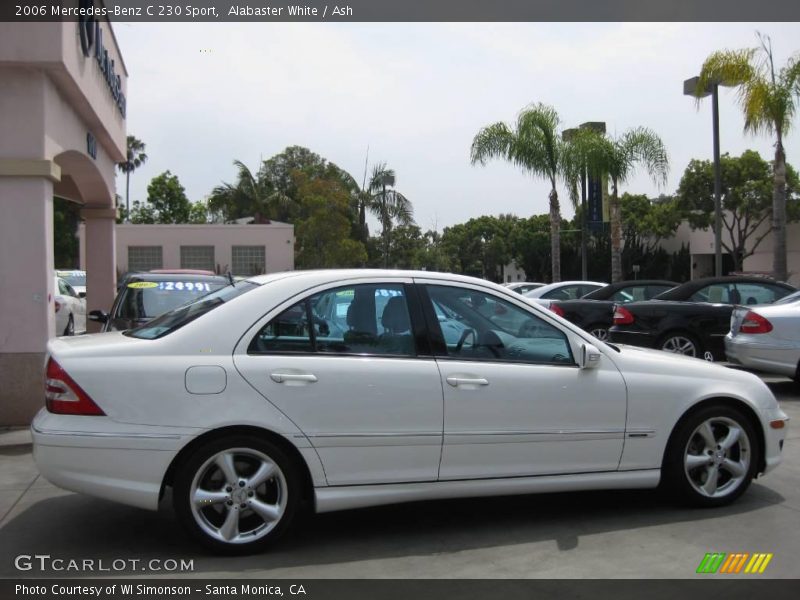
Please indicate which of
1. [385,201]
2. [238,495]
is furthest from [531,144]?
[238,495]

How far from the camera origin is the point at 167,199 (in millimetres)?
61312

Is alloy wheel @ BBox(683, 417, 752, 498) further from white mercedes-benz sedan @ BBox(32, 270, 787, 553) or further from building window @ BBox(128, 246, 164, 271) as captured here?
building window @ BBox(128, 246, 164, 271)

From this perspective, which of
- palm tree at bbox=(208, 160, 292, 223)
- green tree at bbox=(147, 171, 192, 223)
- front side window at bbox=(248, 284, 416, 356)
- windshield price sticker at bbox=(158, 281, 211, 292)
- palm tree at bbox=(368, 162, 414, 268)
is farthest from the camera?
green tree at bbox=(147, 171, 192, 223)

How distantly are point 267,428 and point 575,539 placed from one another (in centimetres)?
196

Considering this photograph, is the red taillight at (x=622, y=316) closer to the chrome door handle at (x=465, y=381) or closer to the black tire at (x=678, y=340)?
the black tire at (x=678, y=340)

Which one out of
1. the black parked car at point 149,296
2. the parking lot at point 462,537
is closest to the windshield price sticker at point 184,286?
the black parked car at point 149,296

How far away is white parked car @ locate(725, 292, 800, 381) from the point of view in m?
9.49

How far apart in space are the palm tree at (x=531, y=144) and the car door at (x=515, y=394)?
72.2 feet

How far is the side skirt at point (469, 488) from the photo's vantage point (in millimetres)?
4605

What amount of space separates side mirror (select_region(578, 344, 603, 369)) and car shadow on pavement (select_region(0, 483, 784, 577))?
102 cm

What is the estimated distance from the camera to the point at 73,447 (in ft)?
14.2

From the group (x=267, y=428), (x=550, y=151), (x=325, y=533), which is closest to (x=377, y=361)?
(x=267, y=428)

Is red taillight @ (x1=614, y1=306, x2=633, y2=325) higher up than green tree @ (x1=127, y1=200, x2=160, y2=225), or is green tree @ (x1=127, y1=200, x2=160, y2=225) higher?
green tree @ (x1=127, y1=200, x2=160, y2=225)

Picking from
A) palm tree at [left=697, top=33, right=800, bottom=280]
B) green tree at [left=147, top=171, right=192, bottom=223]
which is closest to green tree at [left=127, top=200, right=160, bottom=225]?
green tree at [left=147, top=171, right=192, bottom=223]
